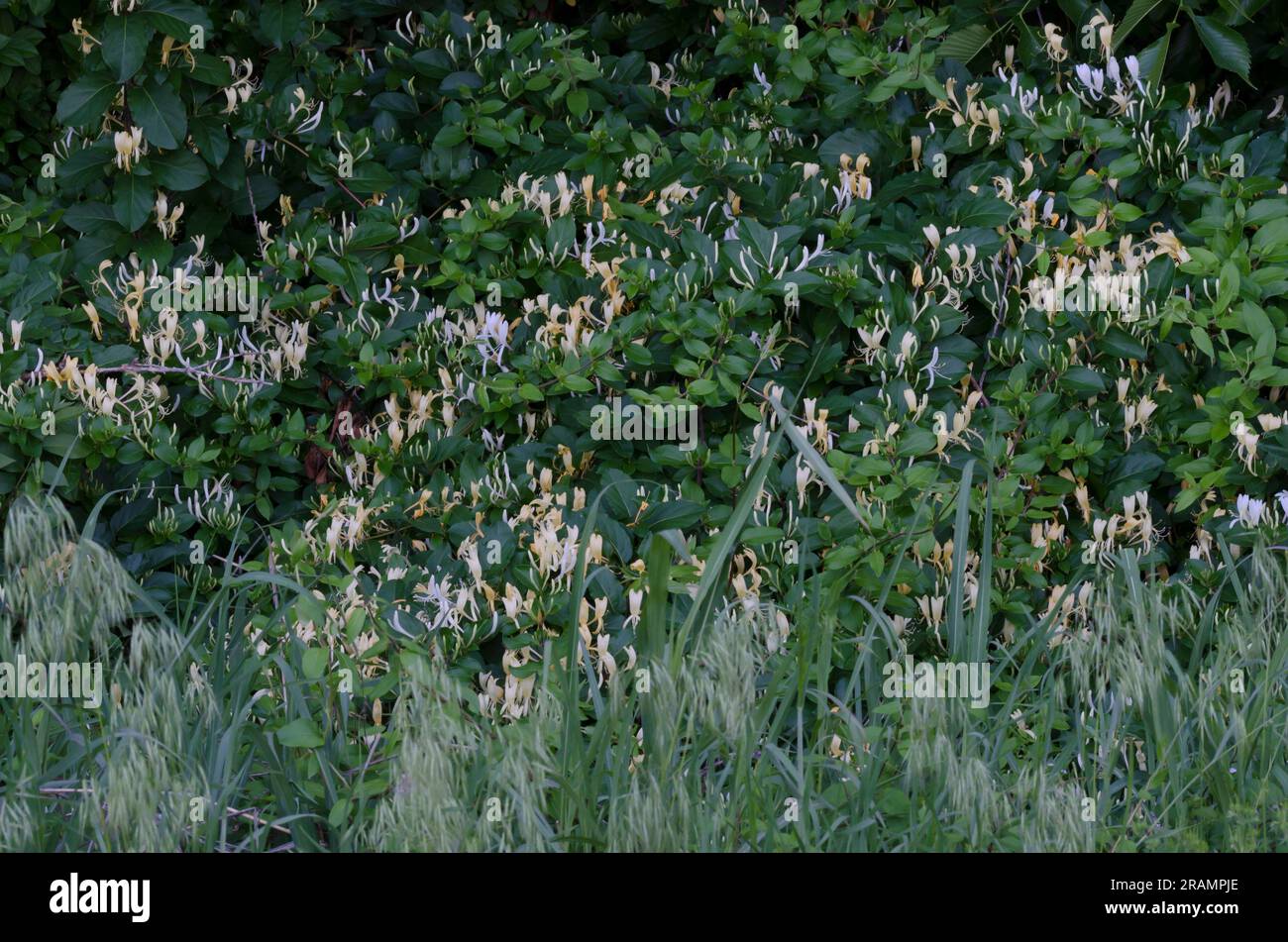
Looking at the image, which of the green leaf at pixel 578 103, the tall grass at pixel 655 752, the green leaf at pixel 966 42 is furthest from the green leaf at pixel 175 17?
the green leaf at pixel 966 42

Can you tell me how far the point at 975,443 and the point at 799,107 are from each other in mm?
1560

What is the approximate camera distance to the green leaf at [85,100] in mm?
3816

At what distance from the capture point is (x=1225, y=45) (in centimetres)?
381

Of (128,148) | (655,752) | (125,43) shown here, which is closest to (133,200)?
(128,148)

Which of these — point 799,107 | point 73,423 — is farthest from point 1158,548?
point 73,423

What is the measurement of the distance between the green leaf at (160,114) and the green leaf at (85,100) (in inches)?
2.8

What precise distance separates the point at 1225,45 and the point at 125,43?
3.19 m

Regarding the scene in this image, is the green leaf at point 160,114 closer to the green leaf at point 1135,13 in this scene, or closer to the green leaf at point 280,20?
the green leaf at point 280,20

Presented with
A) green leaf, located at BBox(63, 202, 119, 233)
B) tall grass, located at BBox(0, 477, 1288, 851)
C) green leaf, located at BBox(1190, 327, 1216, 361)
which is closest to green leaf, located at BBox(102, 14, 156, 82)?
green leaf, located at BBox(63, 202, 119, 233)

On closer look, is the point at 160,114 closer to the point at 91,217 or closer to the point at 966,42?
the point at 91,217

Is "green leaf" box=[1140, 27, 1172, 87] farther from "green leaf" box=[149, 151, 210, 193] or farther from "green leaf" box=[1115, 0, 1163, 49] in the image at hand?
"green leaf" box=[149, 151, 210, 193]

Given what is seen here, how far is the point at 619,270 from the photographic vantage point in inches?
148

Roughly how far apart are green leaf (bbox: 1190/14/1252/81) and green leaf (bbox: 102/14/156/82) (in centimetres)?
307
